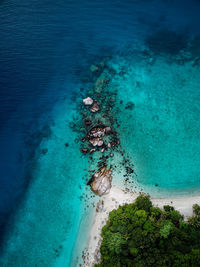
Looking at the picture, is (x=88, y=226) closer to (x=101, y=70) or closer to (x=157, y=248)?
(x=157, y=248)

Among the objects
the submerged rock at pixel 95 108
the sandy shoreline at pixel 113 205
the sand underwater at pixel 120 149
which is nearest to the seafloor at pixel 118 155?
the sand underwater at pixel 120 149

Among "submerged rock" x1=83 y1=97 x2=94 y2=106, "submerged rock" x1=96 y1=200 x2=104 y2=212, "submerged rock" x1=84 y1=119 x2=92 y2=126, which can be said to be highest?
"submerged rock" x1=83 y1=97 x2=94 y2=106

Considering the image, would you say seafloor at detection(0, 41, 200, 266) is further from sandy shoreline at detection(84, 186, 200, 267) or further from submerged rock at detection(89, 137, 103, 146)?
submerged rock at detection(89, 137, 103, 146)

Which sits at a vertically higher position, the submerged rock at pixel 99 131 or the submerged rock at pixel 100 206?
the submerged rock at pixel 99 131

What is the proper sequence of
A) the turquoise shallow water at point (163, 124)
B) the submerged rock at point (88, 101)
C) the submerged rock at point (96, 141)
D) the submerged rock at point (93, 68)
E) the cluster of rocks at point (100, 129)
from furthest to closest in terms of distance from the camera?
the submerged rock at point (93, 68) → the submerged rock at point (88, 101) → the submerged rock at point (96, 141) → the cluster of rocks at point (100, 129) → the turquoise shallow water at point (163, 124)

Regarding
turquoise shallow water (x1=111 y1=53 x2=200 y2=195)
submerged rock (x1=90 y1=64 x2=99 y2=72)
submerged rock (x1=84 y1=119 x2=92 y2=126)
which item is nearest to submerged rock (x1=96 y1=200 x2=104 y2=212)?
turquoise shallow water (x1=111 y1=53 x2=200 y2=195)

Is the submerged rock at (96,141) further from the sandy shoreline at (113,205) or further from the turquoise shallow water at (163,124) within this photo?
the sandy shoreline at (113,205)

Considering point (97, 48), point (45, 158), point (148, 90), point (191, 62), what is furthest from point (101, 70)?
point (45, 158)
